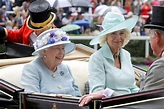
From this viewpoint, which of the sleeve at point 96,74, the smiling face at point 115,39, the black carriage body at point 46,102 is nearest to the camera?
the black carriage body at point 46,102

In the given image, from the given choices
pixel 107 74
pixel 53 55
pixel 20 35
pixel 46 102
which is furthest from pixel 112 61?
pixel 20 35

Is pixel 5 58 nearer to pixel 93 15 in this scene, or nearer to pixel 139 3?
pixel 93 15

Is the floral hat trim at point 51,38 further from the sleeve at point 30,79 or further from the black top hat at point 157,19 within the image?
the black top hat at point 157,19

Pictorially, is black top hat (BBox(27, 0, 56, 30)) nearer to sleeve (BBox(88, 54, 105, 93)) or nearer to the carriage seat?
the carriage seat

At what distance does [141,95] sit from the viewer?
3268 millimetres

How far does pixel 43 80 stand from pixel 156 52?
3.78 ft

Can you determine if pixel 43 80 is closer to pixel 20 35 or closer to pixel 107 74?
pixel 107 74

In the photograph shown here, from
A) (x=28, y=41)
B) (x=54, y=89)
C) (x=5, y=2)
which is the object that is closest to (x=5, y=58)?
(x=28, y=41)

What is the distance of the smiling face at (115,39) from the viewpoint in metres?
4.43

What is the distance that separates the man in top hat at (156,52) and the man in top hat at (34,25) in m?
1.99

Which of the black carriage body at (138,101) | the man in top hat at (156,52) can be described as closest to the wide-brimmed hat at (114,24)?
the man in top hat at (156,52)

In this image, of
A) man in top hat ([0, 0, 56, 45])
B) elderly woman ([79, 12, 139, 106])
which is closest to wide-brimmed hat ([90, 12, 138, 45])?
elderly woman ([79, 12, 139, 106])

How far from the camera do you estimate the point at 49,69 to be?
4391 mm

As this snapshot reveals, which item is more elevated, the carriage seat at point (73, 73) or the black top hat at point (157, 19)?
the black top hat at point (157, 19)
